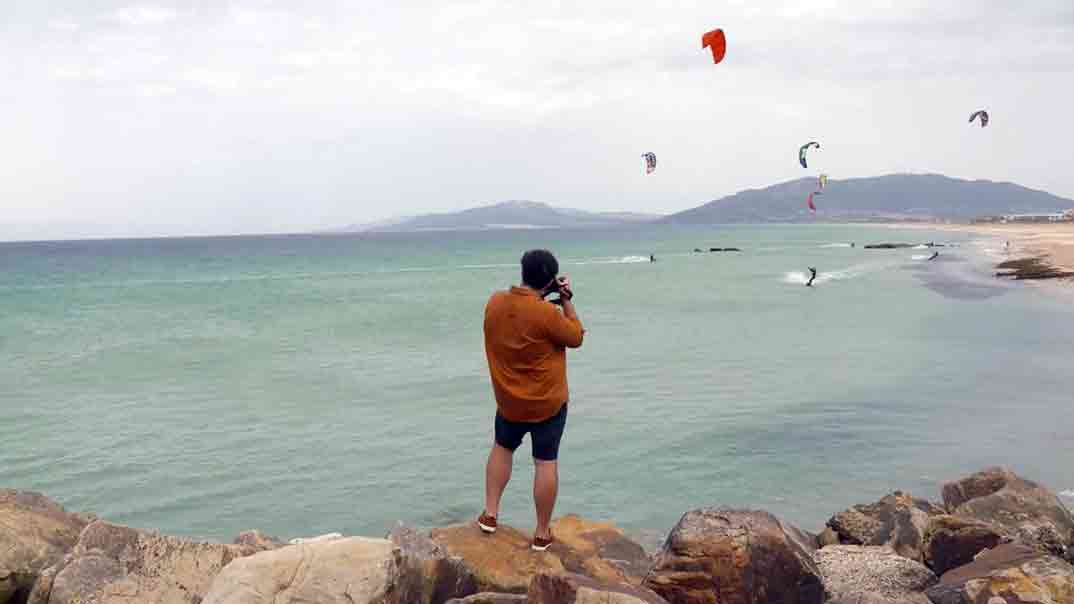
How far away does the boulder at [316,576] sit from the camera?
411 centimetres

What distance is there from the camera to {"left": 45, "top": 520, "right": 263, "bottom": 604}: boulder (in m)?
4.80

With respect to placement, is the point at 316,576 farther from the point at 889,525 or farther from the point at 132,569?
the point at 889,525

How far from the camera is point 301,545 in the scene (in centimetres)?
438

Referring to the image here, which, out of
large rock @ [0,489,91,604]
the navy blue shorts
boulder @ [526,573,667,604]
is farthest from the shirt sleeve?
large rock @ [0,489,91,604]

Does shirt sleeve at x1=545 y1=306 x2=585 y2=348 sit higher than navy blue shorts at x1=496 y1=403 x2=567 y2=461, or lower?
higher

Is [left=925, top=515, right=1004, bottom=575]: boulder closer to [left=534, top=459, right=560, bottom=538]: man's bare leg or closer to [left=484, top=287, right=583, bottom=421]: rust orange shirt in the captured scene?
[left=534, top=459, right=560, bottom=538]: man's bare leg

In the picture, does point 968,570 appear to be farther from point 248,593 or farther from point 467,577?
point 248,593

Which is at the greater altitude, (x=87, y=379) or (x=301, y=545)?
(x=301, y=545)

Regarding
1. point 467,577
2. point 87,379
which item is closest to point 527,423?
point 467,577

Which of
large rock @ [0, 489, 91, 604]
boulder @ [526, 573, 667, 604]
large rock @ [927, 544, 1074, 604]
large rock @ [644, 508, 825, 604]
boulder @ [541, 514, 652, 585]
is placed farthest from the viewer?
boulder @ [541, 514, 652, 585]

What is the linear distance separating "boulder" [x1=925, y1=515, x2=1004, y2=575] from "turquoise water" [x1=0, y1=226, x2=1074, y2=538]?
340cm

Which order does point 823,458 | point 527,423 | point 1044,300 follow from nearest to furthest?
1. point 527,423
2. point 823,458
3. point 1044,300

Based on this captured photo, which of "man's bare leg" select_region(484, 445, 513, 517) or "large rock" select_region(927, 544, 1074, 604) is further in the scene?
"man's bare leg" select_region(484, 445, 513, 517)

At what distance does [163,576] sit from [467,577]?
1.81m
